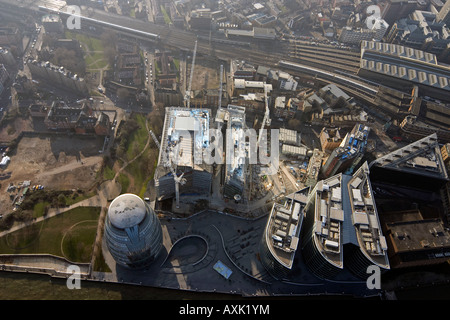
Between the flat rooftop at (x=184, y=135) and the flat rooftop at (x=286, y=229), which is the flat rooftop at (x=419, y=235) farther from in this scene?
the flat rooftop at (x=184, y=135)

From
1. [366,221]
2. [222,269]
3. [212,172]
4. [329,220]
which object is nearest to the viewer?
[329,220]

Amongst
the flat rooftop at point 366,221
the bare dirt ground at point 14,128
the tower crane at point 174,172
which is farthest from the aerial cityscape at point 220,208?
the tower crane at point 174,172

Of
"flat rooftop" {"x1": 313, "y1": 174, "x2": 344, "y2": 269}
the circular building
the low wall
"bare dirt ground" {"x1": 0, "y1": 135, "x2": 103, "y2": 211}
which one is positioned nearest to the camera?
the circular building

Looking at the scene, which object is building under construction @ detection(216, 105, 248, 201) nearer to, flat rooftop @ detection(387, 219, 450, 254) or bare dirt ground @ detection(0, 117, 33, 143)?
flat rooftop @ detection(387, 219, 450, 254)

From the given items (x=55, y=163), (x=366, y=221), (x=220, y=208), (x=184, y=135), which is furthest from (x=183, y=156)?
(x=366, y=221)

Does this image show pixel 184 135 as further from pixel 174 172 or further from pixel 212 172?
pixel 212 172

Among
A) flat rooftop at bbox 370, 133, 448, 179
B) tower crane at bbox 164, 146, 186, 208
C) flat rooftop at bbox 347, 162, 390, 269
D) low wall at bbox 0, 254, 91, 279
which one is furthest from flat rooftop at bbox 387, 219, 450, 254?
low wall at bbox 0, 254, 91, 279
